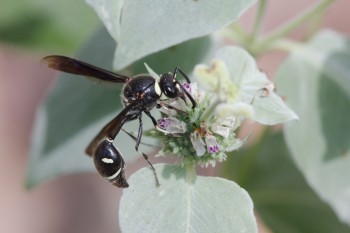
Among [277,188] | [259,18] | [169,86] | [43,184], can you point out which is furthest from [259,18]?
[43,184]

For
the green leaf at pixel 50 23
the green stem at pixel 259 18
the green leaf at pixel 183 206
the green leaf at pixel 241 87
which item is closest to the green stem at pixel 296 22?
the green stem at pixel 259 18

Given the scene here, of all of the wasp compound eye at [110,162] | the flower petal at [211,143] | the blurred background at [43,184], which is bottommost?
the blurred background at [43,184]

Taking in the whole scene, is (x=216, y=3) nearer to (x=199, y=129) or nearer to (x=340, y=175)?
(x=199, y=129)

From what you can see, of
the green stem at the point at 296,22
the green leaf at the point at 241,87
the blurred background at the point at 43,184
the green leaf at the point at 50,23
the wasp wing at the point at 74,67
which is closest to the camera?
the green leaf at the point at 241,87

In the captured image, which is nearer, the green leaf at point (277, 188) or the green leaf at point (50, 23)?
the green leaf at point (277, 188)

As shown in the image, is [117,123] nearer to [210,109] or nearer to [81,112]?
[210,109]

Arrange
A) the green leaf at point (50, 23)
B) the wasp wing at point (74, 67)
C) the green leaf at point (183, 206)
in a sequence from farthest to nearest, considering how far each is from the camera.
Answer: the green leaf at point (50, 23)
the wasp wing at point (74, 67)
the green leaf at point (183, 206)

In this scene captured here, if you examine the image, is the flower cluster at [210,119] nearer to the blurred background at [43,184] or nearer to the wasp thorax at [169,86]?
the wasp thorax at [169,86]

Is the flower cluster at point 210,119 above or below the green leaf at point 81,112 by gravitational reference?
above
